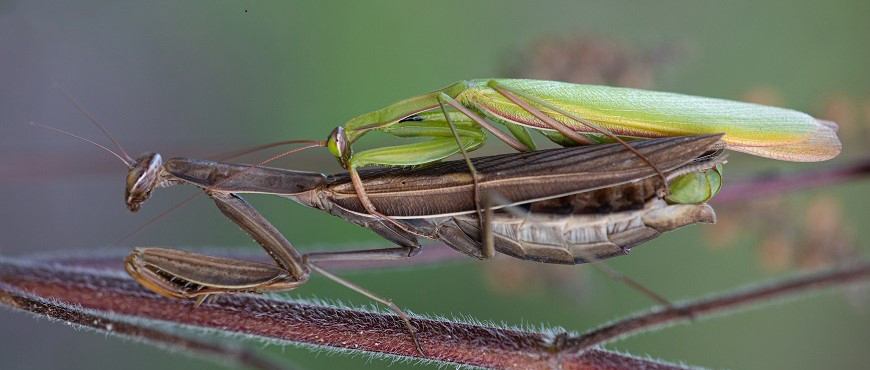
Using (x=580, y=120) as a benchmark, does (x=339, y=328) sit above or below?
below

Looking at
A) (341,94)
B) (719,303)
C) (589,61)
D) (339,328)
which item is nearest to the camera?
(339,328)

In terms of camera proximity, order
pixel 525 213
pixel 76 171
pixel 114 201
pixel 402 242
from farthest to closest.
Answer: pixel 114 201, pixel 76 171, pixel 402 242, pixel 525 213

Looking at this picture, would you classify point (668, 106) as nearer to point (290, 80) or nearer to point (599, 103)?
point (599, 103)

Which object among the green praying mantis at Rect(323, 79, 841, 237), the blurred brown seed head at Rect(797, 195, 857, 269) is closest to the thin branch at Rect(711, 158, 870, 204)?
the blurred brown seed head at Rect(797, 195, 857, 269)

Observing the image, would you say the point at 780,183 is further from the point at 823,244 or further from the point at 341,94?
the point at 341,94

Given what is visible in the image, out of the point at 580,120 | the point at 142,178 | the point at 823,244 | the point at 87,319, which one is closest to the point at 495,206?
the point at 580,120

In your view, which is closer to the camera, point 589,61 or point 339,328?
point 339,328

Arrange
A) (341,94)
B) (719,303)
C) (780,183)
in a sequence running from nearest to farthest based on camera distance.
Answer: (719,303)
(780,183)
(341,94)

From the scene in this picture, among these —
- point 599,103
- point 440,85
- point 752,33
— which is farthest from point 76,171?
point 752,33
